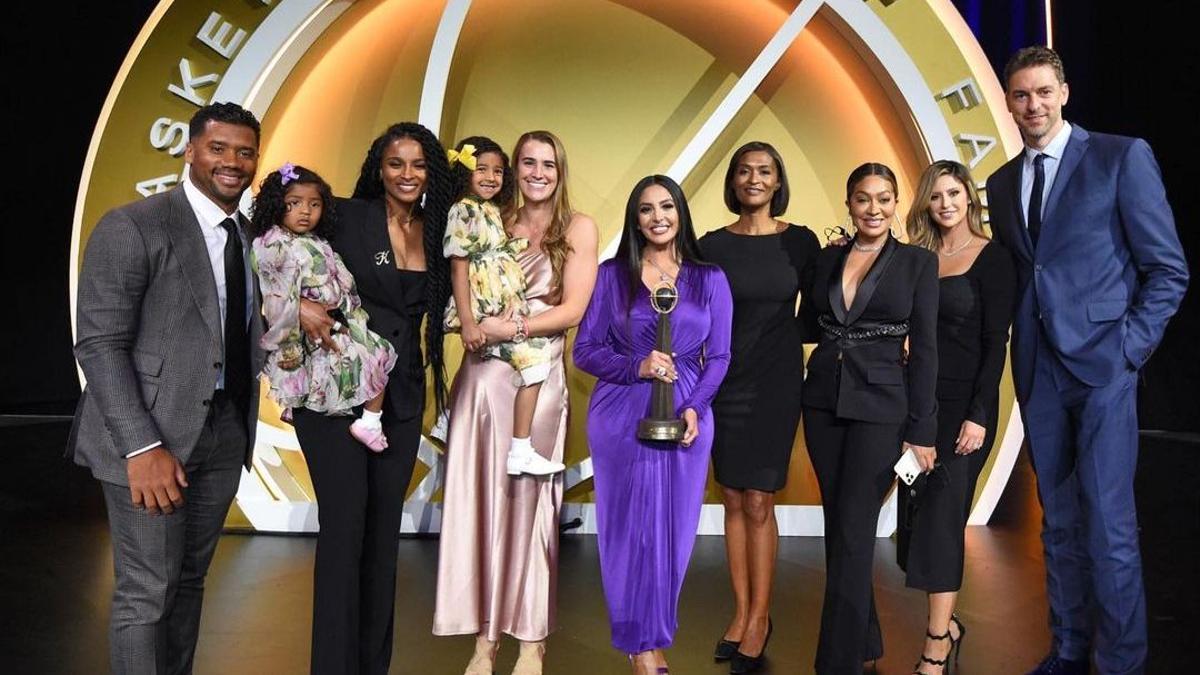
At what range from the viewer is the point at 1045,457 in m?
3.42

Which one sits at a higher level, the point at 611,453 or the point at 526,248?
the point at 526,248

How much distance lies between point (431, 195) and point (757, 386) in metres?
1.37

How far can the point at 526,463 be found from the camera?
10.9 feet

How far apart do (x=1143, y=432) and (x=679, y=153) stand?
6.46 m

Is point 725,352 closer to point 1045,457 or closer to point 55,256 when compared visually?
point 1045,457

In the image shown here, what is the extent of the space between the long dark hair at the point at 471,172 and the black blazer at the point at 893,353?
1164 millimetres

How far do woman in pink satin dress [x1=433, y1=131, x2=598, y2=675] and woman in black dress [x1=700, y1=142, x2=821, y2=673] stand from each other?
25.4 inches

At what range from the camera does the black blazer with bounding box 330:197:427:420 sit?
3.02 metres

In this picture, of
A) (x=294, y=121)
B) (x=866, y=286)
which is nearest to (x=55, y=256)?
(x=294, y=121)

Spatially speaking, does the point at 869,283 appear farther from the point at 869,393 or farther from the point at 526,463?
Result: the point at 526,463

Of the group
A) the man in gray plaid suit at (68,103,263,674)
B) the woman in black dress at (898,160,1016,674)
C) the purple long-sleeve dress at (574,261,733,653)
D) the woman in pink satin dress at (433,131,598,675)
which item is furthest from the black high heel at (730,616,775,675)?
the man in gray plaid suit at (68,103,263,674)

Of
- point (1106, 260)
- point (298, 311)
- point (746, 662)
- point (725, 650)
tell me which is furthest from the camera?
point (725, 650)

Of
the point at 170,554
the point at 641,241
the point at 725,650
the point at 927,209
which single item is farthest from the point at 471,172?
the point at 725,650

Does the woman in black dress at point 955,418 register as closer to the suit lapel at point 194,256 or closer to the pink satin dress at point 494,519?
the pink satin dress at point 494,519
